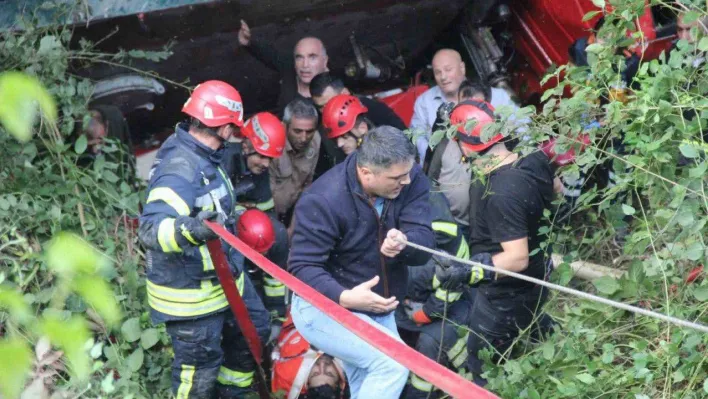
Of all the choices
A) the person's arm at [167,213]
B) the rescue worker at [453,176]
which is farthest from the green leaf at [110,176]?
the rescue worker at [453,176]

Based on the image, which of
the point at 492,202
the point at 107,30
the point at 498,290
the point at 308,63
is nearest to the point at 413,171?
the point at 492,202

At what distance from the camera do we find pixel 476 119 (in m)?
3.89

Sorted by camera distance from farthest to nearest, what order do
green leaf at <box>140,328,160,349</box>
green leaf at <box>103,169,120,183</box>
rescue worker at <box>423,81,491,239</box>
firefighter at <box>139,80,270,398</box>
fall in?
green leaf at <box>103,169,120,183</box>
rescue worker at <box>423,81,491,239</box>
green leaf at <box>140,328,160,349</box>
firefighter at <box>139,80,270,398</box>

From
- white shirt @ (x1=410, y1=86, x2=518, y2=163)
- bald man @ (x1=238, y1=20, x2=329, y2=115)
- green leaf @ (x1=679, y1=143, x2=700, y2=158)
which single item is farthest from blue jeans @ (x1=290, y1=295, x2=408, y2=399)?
bald man @ (x1=238, y1=20, x2=329, y2=115)

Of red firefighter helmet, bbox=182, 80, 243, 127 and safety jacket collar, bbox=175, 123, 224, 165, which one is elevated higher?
red firefighter helmet, bbox=182, 80, 243, 127

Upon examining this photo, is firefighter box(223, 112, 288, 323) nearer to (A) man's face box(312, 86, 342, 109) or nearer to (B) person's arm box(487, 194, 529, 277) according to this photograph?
(A) man's face box(312, 86, 342, 109)

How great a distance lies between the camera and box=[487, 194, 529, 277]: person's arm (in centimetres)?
392

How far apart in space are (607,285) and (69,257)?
10.3 ft

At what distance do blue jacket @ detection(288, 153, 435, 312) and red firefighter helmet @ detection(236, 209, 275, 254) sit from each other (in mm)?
897

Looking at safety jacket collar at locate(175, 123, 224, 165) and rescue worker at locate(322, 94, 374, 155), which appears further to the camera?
rescue worker at locate(322, 94, 374, 155)

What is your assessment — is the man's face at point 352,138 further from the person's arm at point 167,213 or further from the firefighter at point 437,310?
the person's arm at point 167,213

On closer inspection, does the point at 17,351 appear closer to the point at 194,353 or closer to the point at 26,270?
the point at 194,353

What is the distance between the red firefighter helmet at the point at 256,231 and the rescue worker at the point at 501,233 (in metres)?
1.08

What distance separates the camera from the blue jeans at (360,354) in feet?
11.9
